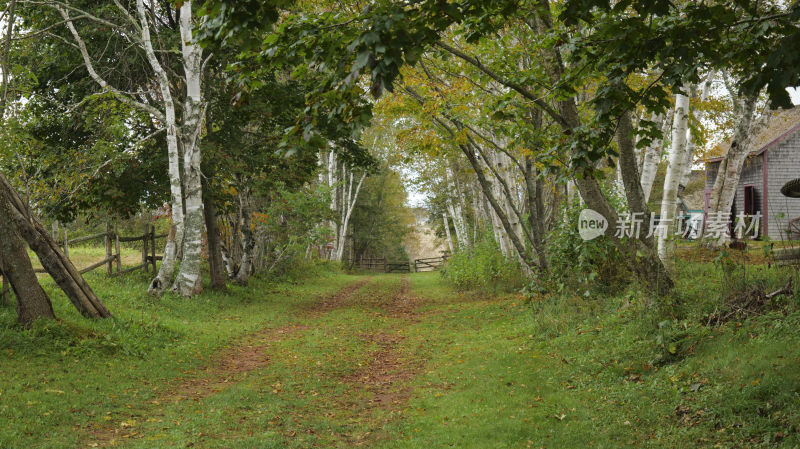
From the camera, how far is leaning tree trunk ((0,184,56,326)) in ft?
27.9

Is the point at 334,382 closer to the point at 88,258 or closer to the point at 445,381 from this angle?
the point at 445,381

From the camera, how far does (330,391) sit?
7445mm

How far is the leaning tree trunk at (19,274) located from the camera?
849 cm

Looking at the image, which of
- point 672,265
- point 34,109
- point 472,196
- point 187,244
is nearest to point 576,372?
point 672,265

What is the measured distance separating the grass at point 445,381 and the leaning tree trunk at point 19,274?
28 cm

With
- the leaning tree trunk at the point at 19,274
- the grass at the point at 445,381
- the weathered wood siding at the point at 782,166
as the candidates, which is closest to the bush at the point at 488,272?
the grass at the point at 445,381

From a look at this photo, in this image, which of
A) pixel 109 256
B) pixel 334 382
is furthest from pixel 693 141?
pixel 109 256

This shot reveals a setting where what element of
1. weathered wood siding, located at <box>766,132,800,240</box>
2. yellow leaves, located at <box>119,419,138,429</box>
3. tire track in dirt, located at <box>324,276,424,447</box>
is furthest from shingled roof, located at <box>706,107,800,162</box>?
yellow leaves, located at <box>119,419,138,429</box>

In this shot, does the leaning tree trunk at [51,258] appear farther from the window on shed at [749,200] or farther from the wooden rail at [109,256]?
the window on shed at [749,200]

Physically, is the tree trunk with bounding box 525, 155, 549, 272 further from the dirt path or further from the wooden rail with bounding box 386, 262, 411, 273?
the wooden rail with bounding box 386, 262, 411, 273

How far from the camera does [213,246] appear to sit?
16.7m

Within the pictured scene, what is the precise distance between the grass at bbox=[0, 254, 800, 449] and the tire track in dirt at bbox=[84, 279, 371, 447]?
0.06 meters

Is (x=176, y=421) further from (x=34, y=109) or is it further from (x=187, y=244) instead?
(x=34, y=109)

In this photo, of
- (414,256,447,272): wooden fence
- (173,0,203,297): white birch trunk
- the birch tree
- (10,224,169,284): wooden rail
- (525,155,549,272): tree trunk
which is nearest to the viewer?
(10,224,169,284): wooden rail
